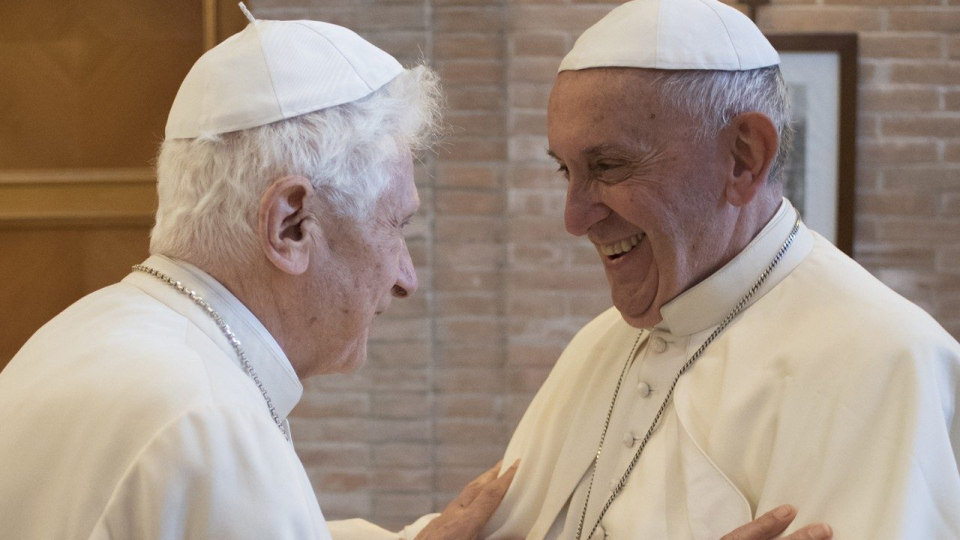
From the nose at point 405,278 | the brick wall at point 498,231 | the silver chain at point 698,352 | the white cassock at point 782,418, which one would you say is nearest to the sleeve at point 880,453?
the white cassock at point 782,418

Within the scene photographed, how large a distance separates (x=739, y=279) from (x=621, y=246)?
0.24 meters

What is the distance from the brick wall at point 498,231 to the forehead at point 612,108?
208 cm

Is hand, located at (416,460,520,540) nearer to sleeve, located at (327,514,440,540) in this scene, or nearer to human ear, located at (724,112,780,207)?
sleeve, located at (327,514,440,540)

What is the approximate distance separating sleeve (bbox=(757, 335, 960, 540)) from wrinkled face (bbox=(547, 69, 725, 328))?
0.38 meters

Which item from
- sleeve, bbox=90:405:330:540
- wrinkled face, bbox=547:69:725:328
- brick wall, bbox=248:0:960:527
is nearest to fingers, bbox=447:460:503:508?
wrinkled face, bbox=547:69:725:328

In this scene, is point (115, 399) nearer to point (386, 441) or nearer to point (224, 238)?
point (224, 238)

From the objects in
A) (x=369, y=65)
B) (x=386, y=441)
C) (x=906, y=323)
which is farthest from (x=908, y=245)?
(x=369, y=65)

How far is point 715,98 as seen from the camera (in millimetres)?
1868

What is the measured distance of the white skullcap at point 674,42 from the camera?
6.14 feet

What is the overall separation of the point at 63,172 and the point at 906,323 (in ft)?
11.6

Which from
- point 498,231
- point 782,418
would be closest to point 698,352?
point 782,418

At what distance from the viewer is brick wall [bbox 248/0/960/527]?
4012 millimetres

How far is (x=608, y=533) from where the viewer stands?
1909mm

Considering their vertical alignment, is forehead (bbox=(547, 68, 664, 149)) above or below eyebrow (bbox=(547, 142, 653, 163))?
above
